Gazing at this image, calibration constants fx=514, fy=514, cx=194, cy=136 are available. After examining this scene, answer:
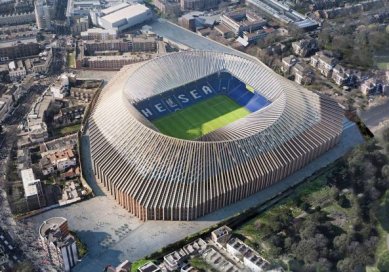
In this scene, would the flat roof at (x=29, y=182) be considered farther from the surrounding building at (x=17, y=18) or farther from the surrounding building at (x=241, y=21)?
the surrounding building at (x=241, y=21)

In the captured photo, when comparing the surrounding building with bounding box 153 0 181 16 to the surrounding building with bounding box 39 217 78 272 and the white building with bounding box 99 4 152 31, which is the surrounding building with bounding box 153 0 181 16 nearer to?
the white building with bounding box 99 4 152 31

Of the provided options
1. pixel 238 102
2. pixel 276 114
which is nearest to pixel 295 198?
pixel 276 114

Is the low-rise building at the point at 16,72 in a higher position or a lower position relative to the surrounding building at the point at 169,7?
lower

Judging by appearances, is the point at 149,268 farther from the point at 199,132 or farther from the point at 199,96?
the point at 199,96

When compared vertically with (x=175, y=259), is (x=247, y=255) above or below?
above

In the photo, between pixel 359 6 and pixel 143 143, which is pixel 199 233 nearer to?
pixel 143 143

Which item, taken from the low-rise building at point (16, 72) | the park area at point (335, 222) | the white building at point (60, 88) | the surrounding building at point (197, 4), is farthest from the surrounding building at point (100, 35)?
the park area at point (335, 222)

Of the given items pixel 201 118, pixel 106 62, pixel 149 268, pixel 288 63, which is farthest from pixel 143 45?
pixel 149 268
